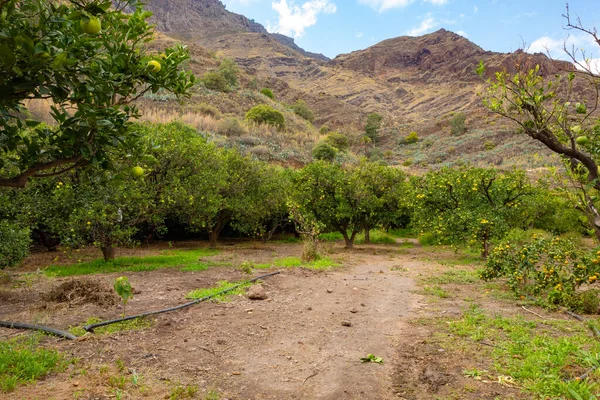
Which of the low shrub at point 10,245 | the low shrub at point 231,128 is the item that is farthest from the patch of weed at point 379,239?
the low shrub at point 231,128

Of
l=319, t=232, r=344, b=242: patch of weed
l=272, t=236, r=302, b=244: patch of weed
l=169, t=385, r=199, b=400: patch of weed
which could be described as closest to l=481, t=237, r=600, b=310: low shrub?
l=169, t=385, r=199, b=400: patch of weed

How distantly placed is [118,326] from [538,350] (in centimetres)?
483

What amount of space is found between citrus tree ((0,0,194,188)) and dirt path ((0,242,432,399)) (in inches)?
79.0

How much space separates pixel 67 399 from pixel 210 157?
1082 centimetres

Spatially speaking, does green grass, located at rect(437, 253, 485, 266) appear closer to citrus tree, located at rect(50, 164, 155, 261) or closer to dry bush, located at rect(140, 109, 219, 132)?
citrus tree, located at rect(50, 164, 155, 261)

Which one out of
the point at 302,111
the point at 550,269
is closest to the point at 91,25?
the point at 550,269

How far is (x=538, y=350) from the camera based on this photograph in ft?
12.5

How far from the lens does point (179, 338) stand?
4383 mm

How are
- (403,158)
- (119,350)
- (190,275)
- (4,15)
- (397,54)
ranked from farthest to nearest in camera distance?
(397,54) → (403,158) → (190,275) → (119,350) → (4,15)

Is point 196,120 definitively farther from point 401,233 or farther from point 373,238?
point 373,238

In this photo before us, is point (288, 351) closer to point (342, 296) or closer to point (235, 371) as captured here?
point (235, 371)

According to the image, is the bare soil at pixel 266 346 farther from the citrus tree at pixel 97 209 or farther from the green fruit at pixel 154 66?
the green fruit at pixel 154 66

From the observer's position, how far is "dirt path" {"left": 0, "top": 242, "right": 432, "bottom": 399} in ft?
10.6

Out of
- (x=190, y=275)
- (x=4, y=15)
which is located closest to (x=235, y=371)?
(x=4, y=15)
